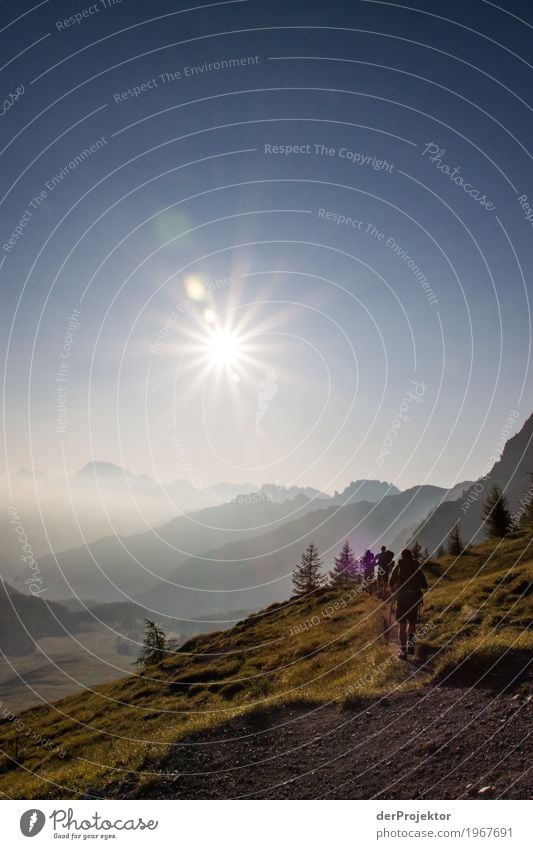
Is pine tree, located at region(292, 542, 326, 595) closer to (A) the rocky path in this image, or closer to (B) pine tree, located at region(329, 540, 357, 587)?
(B) pine tree, located at region(329, 540, 357, 587)

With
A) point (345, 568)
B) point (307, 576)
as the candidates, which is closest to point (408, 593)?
point (307, 576)

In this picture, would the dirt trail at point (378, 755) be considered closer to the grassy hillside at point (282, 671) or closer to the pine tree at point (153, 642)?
the grassy hillside at point (282, 671)

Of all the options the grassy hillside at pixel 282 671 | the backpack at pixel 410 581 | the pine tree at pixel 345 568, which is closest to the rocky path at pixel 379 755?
the grassy hillside at pixel 282 671

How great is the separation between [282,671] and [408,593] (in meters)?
12.6

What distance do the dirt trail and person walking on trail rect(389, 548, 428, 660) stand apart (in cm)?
550

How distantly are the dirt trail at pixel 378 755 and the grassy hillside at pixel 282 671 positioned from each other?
0.89 m

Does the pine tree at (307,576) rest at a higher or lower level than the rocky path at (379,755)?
lower

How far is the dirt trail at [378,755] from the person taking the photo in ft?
29.4

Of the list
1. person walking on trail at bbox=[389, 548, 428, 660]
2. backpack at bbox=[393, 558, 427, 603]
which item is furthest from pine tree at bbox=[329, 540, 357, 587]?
backpack at bbox=[393, 558, 427, 603]

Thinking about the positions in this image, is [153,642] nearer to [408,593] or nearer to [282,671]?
[282,671]

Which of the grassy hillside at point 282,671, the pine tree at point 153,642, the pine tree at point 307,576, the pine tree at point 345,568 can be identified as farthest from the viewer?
the pine tree at point 345,568
